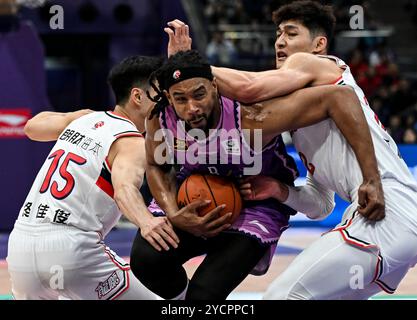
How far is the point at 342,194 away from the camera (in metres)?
4.56

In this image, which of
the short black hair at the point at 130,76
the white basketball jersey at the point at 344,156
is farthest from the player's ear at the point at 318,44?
the short black hair at the point at 130,76

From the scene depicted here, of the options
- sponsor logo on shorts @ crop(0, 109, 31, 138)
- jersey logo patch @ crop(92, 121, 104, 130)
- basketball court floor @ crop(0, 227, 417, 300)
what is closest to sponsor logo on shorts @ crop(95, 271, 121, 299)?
jersey logo patch @ crop(92, 121, 104, 130)

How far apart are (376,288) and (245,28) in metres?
12.1

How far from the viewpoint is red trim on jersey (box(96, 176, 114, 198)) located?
4586mm

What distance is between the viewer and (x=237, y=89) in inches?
169

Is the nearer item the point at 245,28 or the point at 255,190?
the point at 255,190

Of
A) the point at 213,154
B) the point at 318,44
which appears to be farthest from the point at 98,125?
the point at 318,44

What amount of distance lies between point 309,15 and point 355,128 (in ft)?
3.16

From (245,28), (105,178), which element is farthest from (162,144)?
(245,28)

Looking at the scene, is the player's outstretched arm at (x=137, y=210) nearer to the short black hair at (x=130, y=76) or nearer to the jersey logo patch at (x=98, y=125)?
the jersey logo patch at (x=98, y=125)

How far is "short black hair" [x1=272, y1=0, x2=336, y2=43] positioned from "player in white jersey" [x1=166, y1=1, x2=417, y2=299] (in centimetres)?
25

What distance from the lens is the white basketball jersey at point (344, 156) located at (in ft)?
14.4

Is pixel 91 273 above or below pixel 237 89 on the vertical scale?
below
